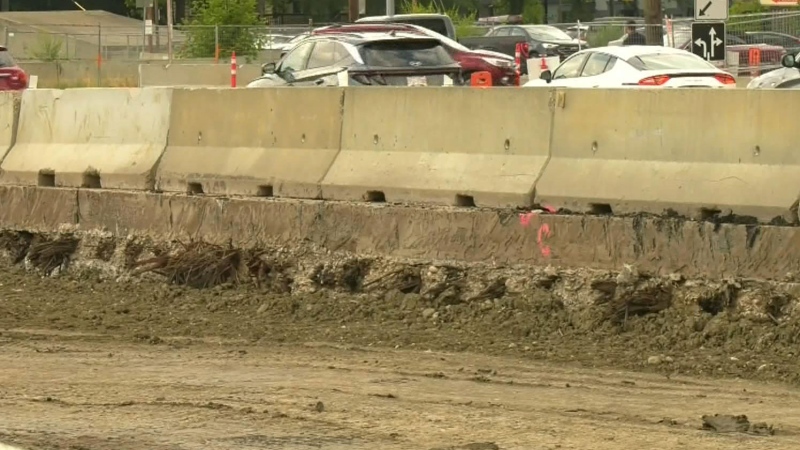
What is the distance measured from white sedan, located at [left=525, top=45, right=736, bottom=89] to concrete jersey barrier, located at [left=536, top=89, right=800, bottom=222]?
36.2 ft

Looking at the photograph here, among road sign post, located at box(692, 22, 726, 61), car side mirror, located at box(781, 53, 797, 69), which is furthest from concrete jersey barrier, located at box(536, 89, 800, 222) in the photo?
road sign post, located at box(692, 22, 726, 61)

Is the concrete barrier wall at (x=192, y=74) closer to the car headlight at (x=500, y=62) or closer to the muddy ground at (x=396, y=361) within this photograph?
the car headlight at (x=500, y=62)

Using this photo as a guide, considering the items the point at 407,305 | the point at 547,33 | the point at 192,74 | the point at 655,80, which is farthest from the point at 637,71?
Answer: the point at 547,33

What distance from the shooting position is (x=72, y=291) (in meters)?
12.1

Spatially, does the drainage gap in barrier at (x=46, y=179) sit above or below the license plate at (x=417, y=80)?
below

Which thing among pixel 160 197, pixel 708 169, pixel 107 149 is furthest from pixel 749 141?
pixel 107 149

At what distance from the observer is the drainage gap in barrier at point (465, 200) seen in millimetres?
10570

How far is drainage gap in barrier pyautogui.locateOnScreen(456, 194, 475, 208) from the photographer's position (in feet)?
34.7

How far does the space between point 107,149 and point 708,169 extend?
572 centimetres

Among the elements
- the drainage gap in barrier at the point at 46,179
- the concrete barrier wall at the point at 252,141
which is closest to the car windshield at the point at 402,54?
the drainage gap in barrier at the point at 46,179

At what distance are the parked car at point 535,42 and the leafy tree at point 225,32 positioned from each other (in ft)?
21.5

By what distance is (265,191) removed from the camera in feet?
38.9

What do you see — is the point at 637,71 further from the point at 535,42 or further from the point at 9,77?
the point at 535,42

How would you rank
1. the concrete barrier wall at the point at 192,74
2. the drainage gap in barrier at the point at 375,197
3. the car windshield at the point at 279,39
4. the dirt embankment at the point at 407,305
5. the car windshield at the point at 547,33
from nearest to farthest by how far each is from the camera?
the dirt embankment at the point at 407,305, the drainage gap in barrier at the point at 375,197, the concrete barrier wall at the point at 192,74, the car windshield at the point at 547,33, the car windshield at the point at 279,39
